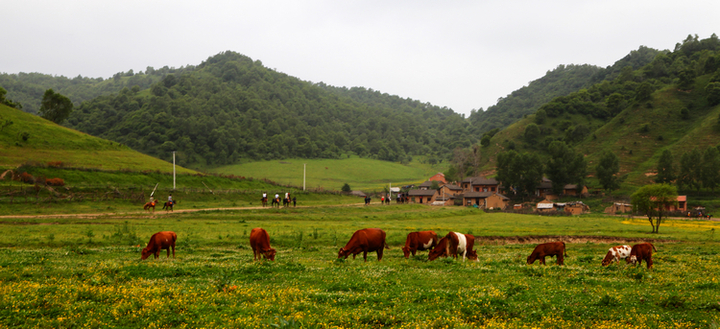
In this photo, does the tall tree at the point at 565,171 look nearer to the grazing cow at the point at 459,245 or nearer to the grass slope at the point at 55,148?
the grass slope at the point at 55,148

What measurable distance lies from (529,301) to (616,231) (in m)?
41.1

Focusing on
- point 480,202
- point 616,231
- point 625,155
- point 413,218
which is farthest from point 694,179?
point 413,218

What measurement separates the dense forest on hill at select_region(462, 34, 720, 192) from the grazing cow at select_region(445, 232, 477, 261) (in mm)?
105907

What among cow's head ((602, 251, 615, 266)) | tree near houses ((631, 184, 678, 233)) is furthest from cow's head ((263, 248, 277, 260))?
tree near houses ((631, 184, 678, 233))

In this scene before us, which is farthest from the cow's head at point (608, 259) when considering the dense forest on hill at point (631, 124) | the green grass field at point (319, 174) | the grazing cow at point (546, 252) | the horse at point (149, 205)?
the green grass field at point (319, 174)

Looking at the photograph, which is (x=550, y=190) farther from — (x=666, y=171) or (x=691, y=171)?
(x=691, y=171)

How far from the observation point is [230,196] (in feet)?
232

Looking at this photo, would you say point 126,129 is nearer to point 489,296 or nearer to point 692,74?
point 489,296

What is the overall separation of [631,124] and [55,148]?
17312 centimetres

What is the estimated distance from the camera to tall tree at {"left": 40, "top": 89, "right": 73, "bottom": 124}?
397ft

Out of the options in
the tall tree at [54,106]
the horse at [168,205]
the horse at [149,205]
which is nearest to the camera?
the horse at [149,205]

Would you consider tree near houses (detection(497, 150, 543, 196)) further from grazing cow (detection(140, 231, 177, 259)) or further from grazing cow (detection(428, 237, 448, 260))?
grazing cow (detection(140, 231, 177, 259))

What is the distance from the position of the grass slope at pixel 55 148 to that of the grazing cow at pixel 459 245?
6926 centimetres

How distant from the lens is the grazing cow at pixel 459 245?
63.8ft
